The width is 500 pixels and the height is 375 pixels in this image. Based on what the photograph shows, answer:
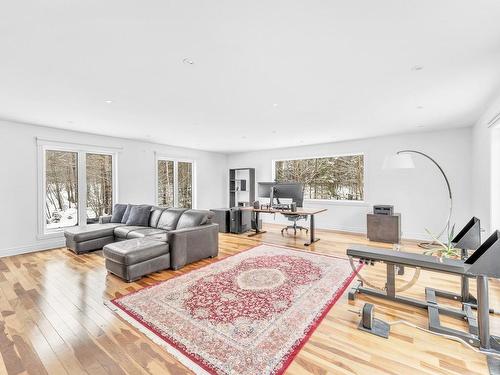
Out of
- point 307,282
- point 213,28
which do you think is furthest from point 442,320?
point 213,28

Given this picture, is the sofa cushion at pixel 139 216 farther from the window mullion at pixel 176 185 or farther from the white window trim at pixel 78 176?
the window mullion at pixel 176 185

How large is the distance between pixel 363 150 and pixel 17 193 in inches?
298

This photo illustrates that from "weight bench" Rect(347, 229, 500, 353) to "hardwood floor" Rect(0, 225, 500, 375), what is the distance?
9 centimetres

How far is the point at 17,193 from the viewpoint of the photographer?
4430 millimetres

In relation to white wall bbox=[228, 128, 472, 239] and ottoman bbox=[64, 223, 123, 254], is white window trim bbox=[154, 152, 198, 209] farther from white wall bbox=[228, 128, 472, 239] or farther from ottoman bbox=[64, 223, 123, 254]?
white wall bbox=[228, 128, 472, 239]

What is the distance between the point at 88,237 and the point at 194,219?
2.13m

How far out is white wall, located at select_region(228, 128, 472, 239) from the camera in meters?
5.00

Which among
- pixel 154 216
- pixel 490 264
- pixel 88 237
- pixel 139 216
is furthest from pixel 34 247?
pixel 490 264

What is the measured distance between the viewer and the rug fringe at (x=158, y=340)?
168 cm

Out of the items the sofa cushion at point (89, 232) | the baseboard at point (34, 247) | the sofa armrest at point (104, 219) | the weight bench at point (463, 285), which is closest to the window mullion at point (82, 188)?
the sofa armrest at point (104, 219)

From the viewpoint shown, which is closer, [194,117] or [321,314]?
[321,314]

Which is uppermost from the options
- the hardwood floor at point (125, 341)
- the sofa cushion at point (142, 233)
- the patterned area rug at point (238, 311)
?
the sofa cushion at point (142, 233)

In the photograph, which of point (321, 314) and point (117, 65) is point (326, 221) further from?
point (117, 65)

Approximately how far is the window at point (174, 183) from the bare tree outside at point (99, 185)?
4.31ft
